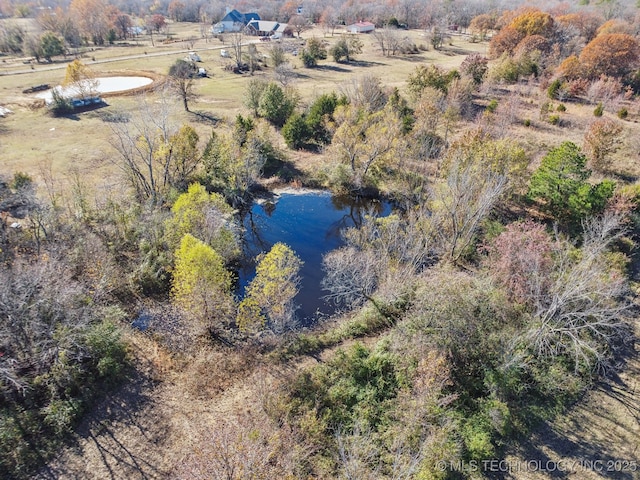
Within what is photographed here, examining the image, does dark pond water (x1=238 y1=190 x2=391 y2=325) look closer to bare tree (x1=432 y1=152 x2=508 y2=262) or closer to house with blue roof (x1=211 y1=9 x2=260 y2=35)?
bare tree (x1=432 y1=152 x2=508 y2=262)

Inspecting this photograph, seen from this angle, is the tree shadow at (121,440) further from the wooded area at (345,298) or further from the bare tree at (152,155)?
the bare tree at (152,155)

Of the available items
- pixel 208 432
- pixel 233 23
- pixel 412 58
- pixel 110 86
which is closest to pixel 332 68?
pixel 412 58

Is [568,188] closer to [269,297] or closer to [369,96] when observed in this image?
[269,297]

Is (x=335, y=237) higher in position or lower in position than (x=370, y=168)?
lower

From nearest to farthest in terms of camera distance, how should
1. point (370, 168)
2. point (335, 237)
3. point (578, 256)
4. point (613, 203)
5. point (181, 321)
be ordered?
point (181, 321) → point (578, 256) → point (613, 203) → point (335, 237) → point (370, 168)

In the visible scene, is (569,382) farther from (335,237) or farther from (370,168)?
(370,168)

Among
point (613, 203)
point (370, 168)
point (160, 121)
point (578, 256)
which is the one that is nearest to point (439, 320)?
point (578, 256)

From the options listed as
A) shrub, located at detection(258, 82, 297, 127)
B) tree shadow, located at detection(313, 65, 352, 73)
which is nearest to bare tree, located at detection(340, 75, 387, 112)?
shrub, located at detection(258, 82, 297, 127)
